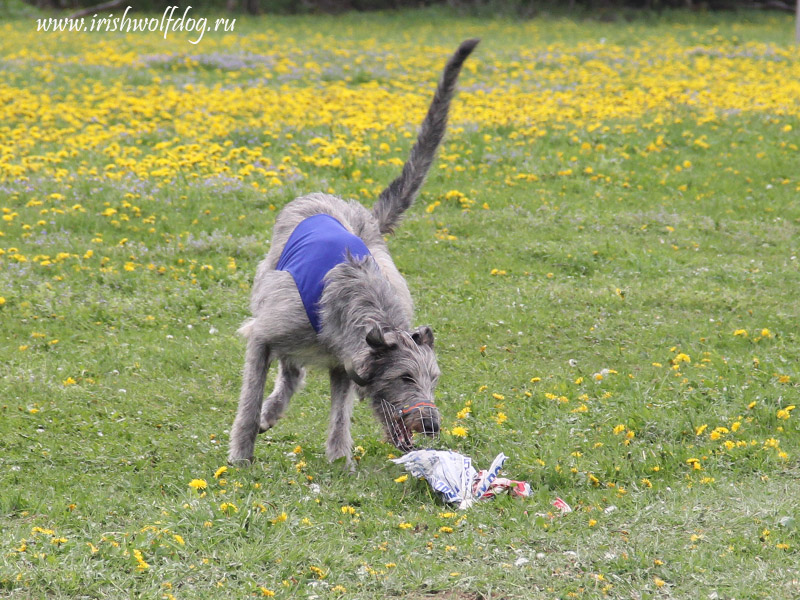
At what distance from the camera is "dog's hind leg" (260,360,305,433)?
7.08 m

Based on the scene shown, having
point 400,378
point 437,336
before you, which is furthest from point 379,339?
point 437,336

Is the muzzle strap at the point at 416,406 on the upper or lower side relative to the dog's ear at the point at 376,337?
lower

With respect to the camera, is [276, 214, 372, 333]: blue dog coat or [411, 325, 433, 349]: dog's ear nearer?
[411, 325, 433, 349]: dog's ear

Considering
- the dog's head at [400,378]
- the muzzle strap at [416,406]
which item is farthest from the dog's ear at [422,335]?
the muzzle strap at [416,406]

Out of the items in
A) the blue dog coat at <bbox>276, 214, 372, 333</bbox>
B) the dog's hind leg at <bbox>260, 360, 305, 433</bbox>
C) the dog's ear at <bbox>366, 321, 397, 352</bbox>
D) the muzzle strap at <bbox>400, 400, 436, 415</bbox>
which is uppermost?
the blue dog coat at <bbox>276, 214, 372, 333</bbox>

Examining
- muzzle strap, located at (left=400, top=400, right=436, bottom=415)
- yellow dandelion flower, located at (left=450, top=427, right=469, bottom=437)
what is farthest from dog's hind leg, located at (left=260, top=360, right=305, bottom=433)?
muzzle strap, located at (left=400, top=400, right=436, bottom=415)

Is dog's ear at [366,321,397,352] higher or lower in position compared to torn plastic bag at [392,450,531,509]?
higher

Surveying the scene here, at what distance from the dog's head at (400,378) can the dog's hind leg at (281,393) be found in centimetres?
157

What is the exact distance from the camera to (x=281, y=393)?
7.15m

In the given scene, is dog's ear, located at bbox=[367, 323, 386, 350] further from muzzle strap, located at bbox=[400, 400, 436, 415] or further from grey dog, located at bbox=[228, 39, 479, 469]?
muzzle strap, located at bbox=[400, 400, 436, 415]

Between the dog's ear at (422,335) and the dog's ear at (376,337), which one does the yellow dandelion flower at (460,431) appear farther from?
the dog's ear at (376,337)

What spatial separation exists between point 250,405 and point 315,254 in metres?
1.15

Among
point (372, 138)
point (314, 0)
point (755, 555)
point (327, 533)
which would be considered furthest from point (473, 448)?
point (314, 0)

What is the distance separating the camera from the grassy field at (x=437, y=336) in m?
4.92
